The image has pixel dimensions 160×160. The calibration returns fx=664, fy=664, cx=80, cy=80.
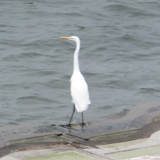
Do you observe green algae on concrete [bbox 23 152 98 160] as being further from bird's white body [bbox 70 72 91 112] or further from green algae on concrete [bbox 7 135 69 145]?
bird's white body [bbox 70 72 91 112]

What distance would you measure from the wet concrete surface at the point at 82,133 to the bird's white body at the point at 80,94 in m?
0.36

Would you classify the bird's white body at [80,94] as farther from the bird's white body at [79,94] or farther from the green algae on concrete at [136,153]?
the green algae on concrete at [136,153]

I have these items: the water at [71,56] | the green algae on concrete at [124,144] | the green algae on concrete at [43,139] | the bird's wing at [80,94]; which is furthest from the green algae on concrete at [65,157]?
the water at [71,56]

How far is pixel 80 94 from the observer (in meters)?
7.92

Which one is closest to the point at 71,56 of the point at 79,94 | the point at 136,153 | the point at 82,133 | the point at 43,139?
the point at 79,94

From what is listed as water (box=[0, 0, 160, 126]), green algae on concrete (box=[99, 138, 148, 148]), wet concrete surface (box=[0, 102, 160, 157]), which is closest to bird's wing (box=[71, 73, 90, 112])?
wet concrete surface (box=[0, 102, 160, 157])

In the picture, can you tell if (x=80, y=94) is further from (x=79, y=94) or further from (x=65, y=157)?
(x=65, y=157)

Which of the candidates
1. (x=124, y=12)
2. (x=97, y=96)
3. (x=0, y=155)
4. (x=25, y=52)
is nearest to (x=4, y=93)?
(x=97, y=96)

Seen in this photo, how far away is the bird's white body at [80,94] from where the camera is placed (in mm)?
7816

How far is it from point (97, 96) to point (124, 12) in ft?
21.4

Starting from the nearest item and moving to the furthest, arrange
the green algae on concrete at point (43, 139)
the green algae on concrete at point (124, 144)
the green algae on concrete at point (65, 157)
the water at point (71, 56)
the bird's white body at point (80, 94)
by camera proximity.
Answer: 1. the green algae on concrete at point (65, 157)
2. the green algae on concrete at point (124, 144)
3. the green algae on concrete at point (43, 139)
4. the bird's white body at point (80, 94)
5. the water at point (71, 56)

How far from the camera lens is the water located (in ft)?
32.1

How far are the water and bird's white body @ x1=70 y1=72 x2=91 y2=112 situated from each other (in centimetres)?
88

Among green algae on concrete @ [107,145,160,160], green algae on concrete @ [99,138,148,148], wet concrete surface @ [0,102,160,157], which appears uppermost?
green algae on concrete @ [107,145,160,160]
